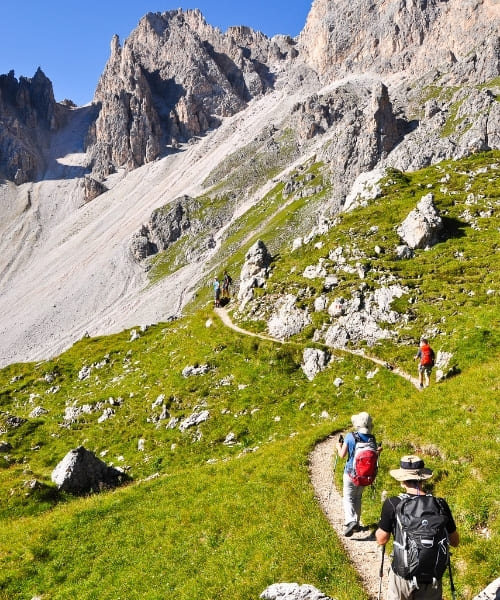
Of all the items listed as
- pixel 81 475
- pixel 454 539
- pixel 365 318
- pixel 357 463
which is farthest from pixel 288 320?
pixel 454 539

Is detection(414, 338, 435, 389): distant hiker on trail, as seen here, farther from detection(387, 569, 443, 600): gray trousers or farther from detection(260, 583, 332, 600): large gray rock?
detection(387, 569, 443, 600): gray trousers

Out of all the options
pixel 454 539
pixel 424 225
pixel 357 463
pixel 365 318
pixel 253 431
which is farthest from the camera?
pixel 424 225

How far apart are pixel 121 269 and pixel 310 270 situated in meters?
148

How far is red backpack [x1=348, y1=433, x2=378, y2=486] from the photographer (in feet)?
42.2

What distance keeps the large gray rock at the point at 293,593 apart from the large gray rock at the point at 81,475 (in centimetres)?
1740

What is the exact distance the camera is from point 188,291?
142m

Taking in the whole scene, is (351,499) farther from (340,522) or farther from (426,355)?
(426,355)

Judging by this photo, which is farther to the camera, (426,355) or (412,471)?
(426,355)

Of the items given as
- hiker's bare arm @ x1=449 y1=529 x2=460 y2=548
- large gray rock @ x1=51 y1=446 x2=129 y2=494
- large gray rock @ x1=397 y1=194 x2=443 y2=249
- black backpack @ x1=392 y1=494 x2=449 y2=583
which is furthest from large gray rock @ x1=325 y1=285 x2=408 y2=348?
black backpack @ x1=392 y1=494 x2=449 y2=583

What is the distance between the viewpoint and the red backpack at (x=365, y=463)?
12.9 m

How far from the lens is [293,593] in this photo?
32.9 feet

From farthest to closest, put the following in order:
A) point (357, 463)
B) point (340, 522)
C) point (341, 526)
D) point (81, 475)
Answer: point (81, 475) → point (340, 522) → point (341, 526) → point (357, 463)

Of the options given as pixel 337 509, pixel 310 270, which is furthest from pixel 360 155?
pixel 337 509

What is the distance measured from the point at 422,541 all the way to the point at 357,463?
5096 millimetres
